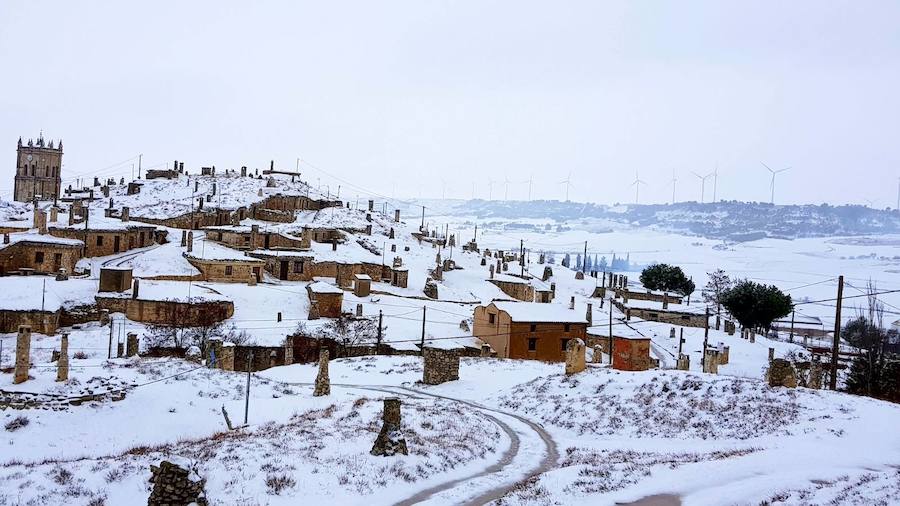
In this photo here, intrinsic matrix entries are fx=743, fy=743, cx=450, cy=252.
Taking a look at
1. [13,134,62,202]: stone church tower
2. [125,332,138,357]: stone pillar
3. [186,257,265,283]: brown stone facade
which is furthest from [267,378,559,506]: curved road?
[13,134,62,202]: stone church tower

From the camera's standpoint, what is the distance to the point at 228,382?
104 feet

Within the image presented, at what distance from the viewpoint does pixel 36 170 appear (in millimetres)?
124375

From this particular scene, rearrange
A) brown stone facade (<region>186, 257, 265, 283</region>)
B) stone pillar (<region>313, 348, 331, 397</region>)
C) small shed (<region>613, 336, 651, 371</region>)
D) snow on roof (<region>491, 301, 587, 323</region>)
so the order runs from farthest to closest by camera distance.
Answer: brown stone facade (<region>186, 257, 265, 283</region>)
snow on roof (<region>491, 301, 587, 323</region>)
small shed (<region>613, 336, 651, 371</region>)
stone pillar (<region>313, 348, 331, 397</region>)

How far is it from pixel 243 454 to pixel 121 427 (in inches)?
377

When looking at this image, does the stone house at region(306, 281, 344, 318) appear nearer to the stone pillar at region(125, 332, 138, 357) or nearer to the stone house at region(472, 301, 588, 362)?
A: the stone house at region(472, 301, 588, 362)

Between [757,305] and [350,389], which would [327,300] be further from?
[757,305]

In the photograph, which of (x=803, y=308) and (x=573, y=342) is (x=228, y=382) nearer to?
(x=573, y=342)

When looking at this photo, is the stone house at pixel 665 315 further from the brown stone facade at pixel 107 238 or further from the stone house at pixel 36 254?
the stone house at pixel 36 254

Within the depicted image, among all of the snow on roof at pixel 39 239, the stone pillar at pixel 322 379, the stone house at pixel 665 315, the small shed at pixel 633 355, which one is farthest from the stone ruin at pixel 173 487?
the stone house at pixel 665 315

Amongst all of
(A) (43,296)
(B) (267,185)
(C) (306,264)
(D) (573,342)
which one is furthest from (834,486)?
(B) (267,185)

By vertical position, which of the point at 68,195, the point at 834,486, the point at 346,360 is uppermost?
the point at 68,195

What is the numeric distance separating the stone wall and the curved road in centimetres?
520

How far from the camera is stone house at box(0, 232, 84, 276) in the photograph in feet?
178

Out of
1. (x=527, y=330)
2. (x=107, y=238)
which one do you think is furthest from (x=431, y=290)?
(x=107, y=238)
